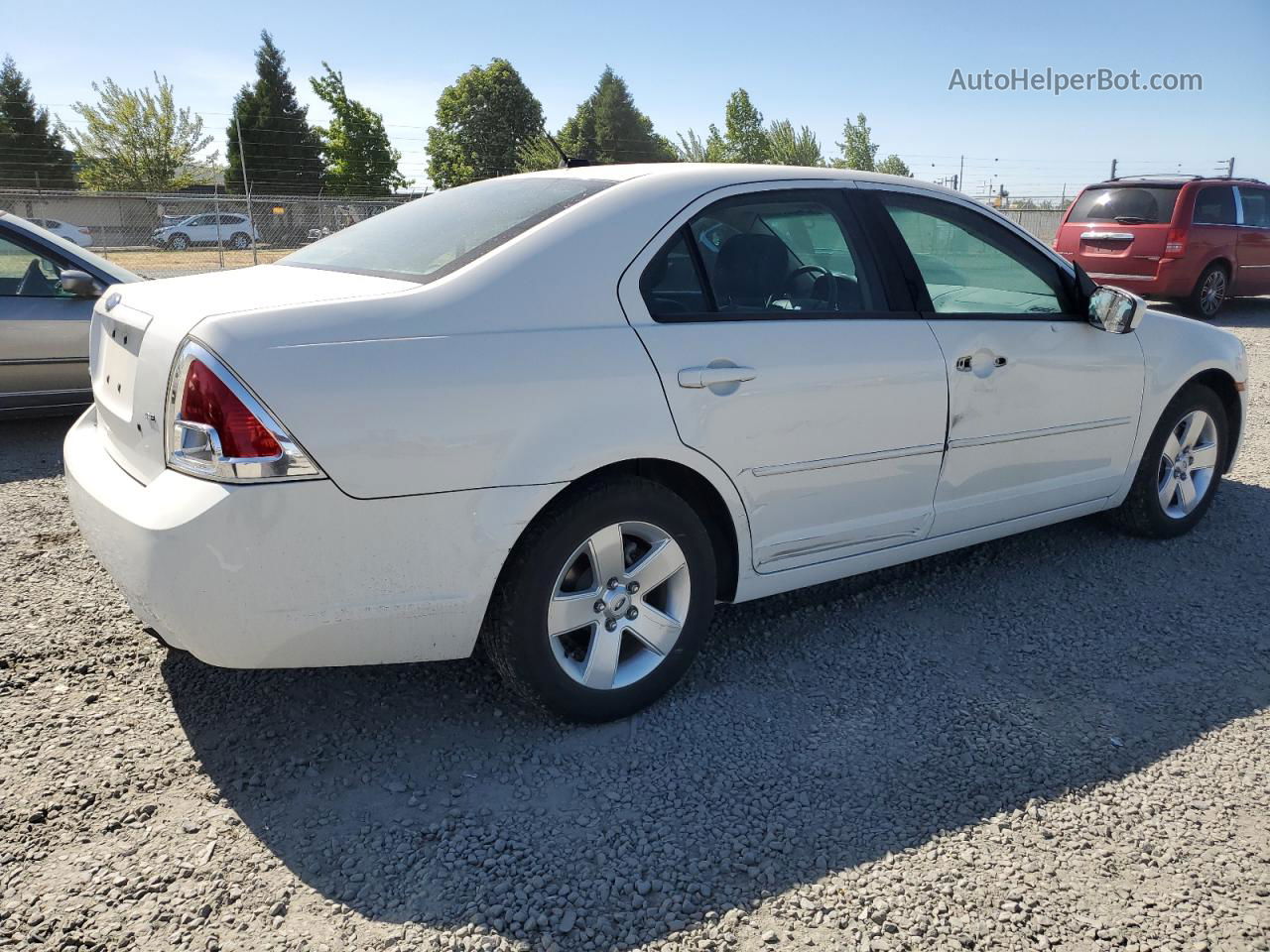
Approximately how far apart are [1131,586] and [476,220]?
2.99 metres

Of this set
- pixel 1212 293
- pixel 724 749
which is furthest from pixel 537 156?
pixel 724 749

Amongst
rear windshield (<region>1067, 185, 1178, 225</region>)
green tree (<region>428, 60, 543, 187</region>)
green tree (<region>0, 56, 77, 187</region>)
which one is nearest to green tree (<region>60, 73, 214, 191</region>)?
green tree (<region>0, 56, 77, 187</region>)

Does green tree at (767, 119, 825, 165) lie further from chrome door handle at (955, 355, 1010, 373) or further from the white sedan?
chrome door handle at (955, 355, 1010, 373)

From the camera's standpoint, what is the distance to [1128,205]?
1269 cm

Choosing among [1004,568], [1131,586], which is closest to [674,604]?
[1004,568]

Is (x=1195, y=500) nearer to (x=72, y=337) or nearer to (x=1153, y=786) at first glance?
(x=1153, y=786)

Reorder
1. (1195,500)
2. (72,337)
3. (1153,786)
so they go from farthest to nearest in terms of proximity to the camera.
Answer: (72,337) → (1195,500) → (1153,786)

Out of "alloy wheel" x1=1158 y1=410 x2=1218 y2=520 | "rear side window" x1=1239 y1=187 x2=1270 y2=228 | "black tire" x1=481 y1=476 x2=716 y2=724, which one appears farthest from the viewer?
"rear side window" x1=1239 y1=187 x2=1270 y2=228

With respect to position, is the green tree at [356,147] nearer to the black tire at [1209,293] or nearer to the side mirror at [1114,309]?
the black tire at [1209,293]

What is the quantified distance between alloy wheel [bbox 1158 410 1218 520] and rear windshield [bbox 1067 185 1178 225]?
926cm

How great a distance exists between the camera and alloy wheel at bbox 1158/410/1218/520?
4477mm

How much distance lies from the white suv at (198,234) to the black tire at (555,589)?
21.2 metres

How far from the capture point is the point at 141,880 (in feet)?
7.20

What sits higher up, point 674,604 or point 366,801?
point 674,604
